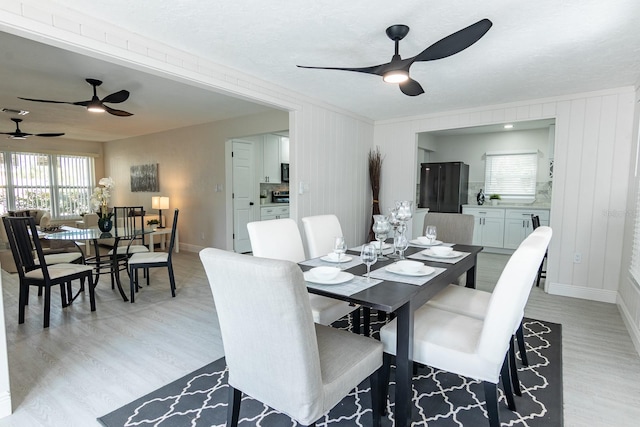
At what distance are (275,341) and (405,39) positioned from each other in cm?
227

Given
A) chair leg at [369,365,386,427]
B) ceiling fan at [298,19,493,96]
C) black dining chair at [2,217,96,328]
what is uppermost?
ceiling fan at [298,19,493,96]

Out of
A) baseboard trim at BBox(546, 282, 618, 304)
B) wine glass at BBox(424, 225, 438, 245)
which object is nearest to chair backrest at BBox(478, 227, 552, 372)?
wine glass at BBox(424, 225, 438, 245)

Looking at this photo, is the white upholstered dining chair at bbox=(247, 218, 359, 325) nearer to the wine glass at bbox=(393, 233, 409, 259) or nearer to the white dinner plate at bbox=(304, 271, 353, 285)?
the white dinner plate at bbox=(304, 271, 353, 285)

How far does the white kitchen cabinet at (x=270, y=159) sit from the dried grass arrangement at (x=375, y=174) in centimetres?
226

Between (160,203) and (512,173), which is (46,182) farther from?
(512,173)

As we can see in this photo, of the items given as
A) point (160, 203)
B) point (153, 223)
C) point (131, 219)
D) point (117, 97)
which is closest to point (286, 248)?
point (117, 97)

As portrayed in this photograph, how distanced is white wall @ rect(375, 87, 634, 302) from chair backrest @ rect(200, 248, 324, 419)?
392 centimetres

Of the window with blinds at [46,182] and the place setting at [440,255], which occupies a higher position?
the window with blinds at [46,182]

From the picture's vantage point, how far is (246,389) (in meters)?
1.40

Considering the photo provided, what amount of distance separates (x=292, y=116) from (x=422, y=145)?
3.83 m

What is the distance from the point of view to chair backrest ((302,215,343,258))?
8.88ft

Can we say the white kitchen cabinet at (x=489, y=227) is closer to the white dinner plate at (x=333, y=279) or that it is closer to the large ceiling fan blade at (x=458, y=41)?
the large ceiling fan blade at (x=458, y=41)

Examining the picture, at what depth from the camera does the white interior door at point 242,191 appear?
590cm

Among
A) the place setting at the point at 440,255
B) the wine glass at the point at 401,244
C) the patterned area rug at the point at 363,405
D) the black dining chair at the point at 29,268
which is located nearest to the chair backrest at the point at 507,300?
the patterned area rug at the point at 363,405
